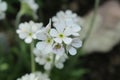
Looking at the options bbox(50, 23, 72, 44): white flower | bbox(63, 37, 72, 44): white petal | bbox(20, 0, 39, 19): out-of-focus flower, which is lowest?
bbox(63, 37, 72, 44): white petal

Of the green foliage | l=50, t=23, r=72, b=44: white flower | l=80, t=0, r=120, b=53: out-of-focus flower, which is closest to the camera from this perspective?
l=50, t=23, r=72, b=44: white flower

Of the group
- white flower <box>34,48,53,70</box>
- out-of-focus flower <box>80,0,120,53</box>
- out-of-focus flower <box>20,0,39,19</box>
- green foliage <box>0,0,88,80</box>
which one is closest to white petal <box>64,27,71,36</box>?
white flower <box>34,48,53,70</box>

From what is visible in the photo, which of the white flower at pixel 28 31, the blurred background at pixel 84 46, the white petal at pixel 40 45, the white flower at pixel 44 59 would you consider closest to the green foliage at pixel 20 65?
the blurred background at pixel 84 46

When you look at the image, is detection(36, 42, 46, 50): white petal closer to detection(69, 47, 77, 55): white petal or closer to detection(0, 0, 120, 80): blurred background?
detection(69, 47, 77, 55): white petal

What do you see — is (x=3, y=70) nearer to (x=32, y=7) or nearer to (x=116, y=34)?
(x=32, y=7)

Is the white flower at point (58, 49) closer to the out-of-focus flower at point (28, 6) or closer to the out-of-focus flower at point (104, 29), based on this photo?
the out-of-focus flower at point (28, 6)

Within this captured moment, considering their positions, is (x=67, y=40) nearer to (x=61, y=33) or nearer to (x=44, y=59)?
(x=61, y=33)

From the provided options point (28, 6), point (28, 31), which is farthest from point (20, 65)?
point (28, 31)
